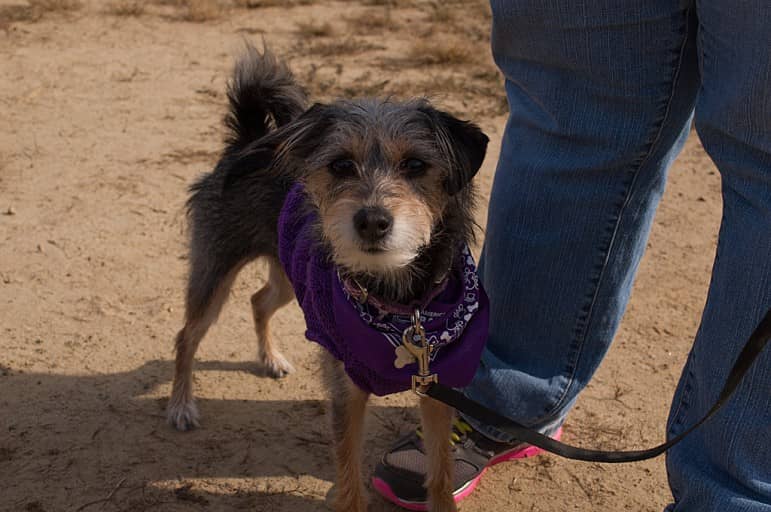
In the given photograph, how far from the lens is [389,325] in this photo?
2656 millimetres

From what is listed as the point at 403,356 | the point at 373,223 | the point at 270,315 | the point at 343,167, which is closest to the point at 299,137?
the point at 343,167

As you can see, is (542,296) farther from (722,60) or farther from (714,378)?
(722,60)

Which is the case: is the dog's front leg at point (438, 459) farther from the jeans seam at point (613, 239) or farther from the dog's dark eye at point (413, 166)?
the dog's dark eye at point (413, 166)

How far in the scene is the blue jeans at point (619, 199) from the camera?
2.31 meters

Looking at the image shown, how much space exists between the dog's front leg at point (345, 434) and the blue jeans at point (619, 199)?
526 millimetres

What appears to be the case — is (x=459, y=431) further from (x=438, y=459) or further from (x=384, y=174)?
(x=384, y=174)

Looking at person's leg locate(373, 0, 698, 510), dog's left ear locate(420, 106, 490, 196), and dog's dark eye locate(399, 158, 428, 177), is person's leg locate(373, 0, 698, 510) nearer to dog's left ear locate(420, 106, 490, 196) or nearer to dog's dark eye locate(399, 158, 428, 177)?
dog's left ear locate(420, 106, 490, 196)

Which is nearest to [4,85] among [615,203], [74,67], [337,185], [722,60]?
[74,67]

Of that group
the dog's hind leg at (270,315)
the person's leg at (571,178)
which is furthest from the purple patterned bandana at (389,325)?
the dog's hind leg at (270,315)

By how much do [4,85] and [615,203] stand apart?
555 centimetres

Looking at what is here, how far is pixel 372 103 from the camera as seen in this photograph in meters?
2.96

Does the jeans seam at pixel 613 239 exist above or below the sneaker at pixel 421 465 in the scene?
above

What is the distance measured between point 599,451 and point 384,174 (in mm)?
1056

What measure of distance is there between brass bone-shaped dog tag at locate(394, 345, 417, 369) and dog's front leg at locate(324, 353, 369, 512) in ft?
1.30
